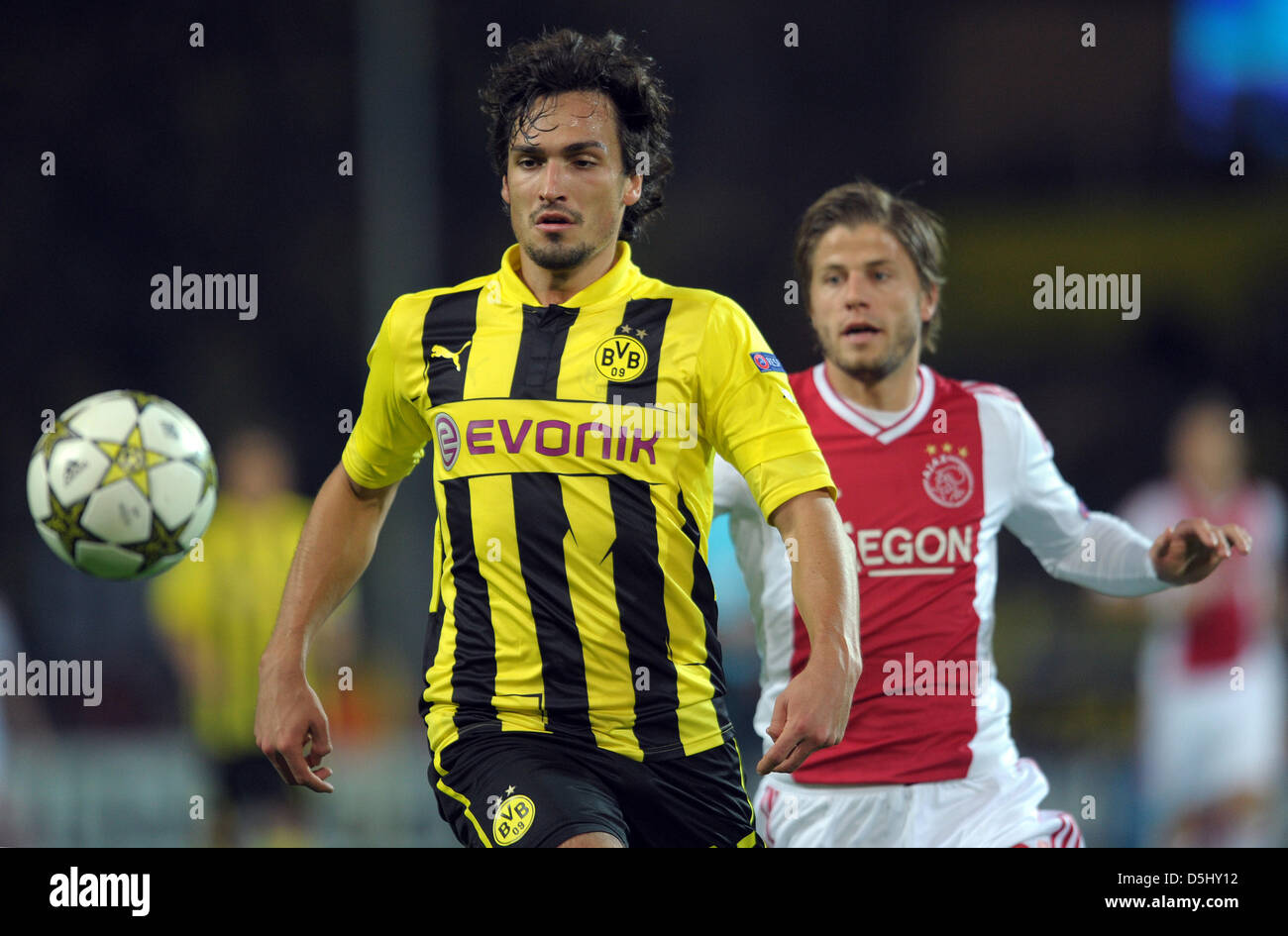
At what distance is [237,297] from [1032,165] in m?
8.01

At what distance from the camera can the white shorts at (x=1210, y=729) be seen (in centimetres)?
768

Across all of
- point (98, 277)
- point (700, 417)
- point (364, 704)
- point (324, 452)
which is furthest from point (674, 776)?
point (98, 277)

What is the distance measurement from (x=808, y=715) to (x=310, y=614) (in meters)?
1.33

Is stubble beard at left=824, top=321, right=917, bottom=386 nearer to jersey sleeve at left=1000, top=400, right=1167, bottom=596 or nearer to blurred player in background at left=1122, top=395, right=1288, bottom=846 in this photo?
jersey sleeve at left=1000, top=400, right=1167, bottom=596

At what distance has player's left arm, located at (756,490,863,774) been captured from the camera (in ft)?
9.78

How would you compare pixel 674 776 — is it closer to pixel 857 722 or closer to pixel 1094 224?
pixel 857 722

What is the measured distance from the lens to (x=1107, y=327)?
1430 centimetres

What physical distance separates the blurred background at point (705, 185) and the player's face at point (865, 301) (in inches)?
267

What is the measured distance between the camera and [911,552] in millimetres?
4176

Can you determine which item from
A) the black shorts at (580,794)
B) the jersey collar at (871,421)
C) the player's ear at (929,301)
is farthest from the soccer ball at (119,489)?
the player's ear at (929,301)

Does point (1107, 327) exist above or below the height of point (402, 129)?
below

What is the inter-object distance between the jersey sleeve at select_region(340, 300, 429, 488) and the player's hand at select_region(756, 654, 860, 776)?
125 centimetres

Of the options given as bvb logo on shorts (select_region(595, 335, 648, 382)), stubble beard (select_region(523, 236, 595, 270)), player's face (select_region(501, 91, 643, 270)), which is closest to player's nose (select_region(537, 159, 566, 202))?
player's face (select_region(501, 91, 643, 270))
